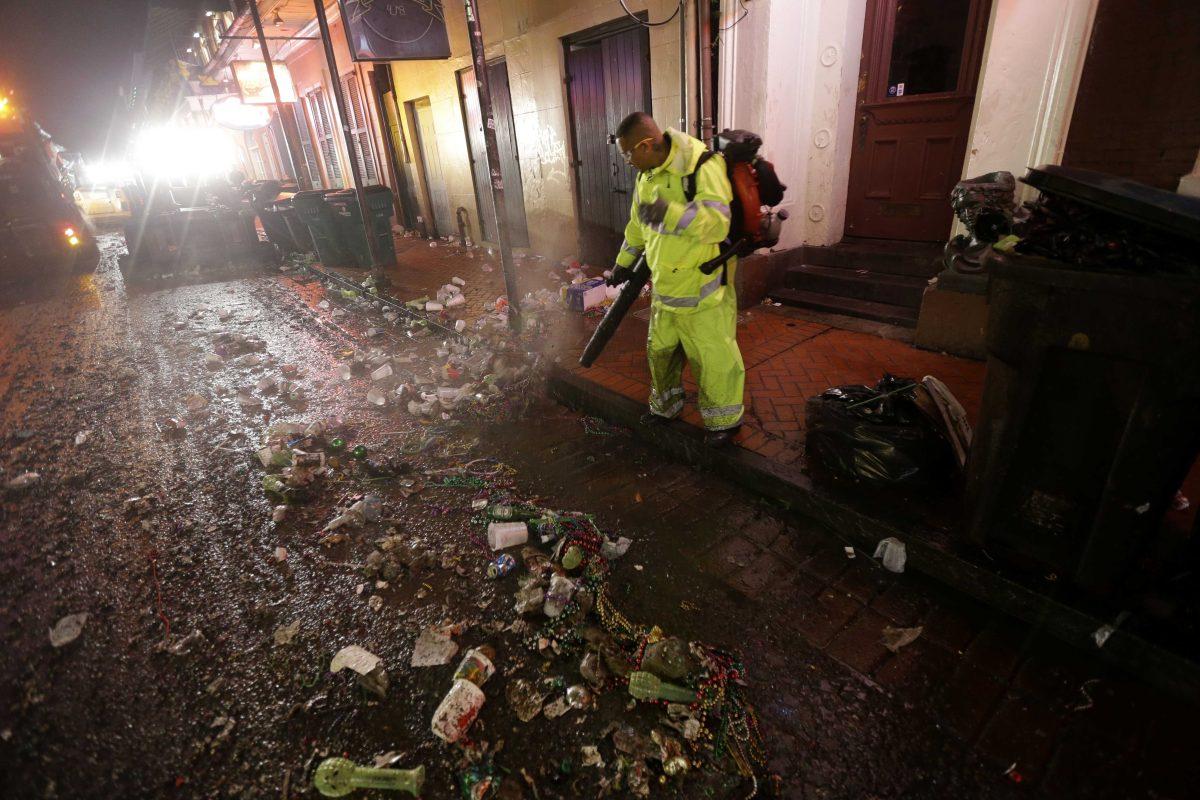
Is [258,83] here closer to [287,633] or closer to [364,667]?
[287,633]

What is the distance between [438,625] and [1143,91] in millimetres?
5483

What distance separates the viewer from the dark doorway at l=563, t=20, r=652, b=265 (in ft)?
20.6

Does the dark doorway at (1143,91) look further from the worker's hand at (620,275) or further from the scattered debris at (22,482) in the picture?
the scattered debris at (22,482)

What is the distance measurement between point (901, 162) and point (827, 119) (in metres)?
0.81

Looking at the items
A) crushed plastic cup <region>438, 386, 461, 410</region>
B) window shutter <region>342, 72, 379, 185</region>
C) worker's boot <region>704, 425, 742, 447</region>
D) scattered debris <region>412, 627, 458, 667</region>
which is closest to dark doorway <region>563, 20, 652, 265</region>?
crushed plastic cup <region>438, 386, 461, 410</region>

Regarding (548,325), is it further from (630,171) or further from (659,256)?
(659,256)

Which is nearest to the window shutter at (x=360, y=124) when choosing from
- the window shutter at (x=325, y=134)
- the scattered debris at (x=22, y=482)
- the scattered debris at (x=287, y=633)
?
the window shutter at (x=325, y=134)

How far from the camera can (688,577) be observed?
2.65 m

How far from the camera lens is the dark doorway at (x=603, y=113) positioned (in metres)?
6.29

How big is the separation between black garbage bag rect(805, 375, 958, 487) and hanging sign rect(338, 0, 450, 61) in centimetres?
648

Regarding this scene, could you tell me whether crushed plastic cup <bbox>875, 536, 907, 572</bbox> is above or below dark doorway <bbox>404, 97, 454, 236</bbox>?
below

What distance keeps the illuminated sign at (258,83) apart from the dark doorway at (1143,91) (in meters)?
13.8

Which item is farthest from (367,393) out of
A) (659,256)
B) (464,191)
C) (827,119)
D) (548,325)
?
(464,191)

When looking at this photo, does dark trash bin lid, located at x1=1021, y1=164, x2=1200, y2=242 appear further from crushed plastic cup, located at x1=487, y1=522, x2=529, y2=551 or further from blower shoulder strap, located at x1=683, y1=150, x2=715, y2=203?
crushed plastic cup, located at x1=487, y1=522, x2=529, y2=551
